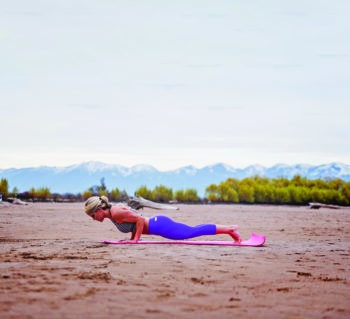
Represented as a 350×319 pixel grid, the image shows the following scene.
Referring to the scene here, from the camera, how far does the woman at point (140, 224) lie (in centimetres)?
786

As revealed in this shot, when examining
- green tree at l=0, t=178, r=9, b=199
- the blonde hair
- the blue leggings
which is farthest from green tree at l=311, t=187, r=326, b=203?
the blonde hair

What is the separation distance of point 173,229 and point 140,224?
61 centimetres

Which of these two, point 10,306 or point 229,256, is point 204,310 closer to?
point 10,306

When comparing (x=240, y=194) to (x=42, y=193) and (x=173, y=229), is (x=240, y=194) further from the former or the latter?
(x=173, y=229)

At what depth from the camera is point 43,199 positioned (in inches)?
1389

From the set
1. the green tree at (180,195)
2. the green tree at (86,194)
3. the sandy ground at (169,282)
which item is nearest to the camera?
the sandy ground at (169,282)

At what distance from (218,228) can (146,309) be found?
14.3ft

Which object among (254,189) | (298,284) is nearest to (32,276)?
(298,284)

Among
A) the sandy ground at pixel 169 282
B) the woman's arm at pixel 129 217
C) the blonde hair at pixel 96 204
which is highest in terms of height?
the blonde hair at pixel 96 204

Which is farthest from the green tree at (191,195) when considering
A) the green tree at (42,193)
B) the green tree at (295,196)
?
the green tree at (42,193)

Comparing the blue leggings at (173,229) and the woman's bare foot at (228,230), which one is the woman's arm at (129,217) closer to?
the blue leggings at (173,229)

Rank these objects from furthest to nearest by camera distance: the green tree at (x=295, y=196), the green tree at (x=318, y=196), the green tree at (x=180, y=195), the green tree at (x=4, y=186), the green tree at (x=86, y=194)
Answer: the green tree at (x=180, y=195) → the green tree at (x=295, y=196) → the green tree at (x=318, y=196) → the green tree at (x=86, y=194) → the green tree at (x=4, y=186)

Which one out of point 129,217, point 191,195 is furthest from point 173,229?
point 191,195

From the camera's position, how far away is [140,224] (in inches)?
310
